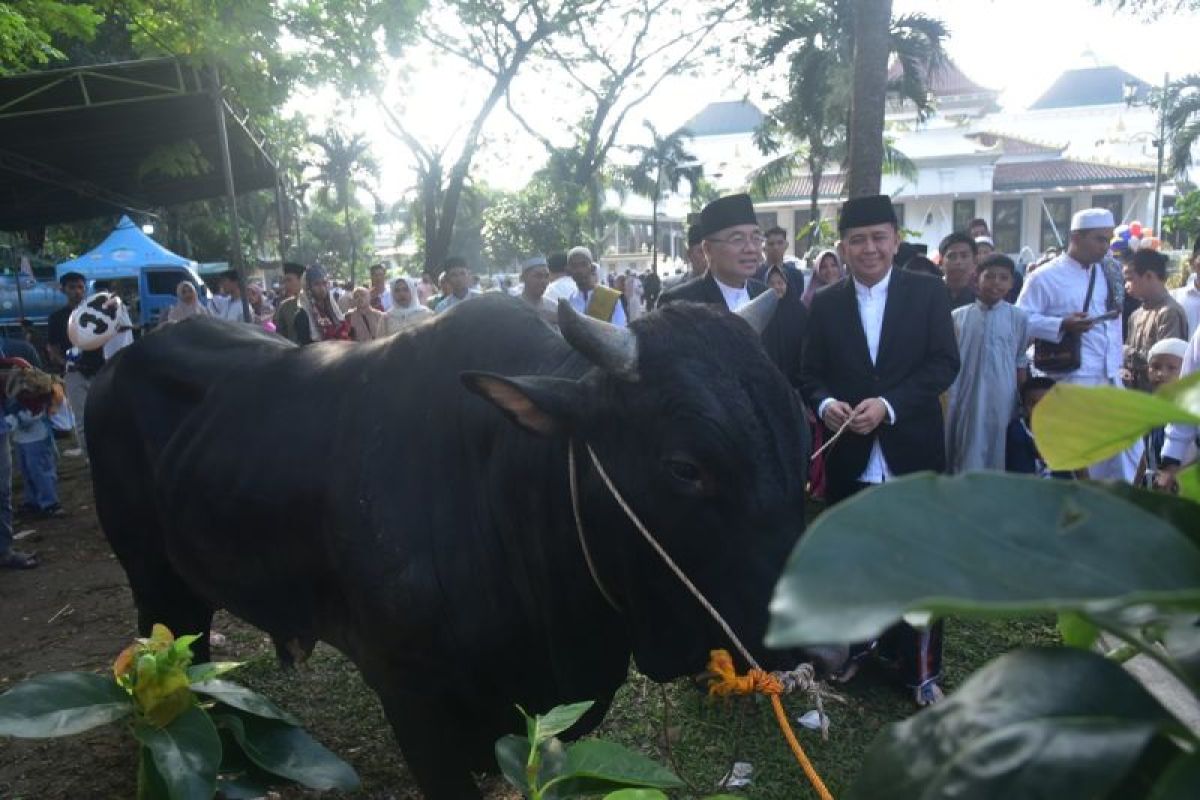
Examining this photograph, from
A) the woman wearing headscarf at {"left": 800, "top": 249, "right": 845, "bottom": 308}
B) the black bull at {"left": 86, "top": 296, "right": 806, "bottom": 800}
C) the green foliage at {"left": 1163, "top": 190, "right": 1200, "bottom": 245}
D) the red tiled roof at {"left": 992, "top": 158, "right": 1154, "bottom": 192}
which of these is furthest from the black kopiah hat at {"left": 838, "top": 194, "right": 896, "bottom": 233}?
the red tiled roof at {"left": 992, "top": 158, "right": 1154, "bottom": 192}

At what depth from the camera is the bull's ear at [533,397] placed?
233 cm

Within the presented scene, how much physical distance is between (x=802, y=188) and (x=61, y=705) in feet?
141

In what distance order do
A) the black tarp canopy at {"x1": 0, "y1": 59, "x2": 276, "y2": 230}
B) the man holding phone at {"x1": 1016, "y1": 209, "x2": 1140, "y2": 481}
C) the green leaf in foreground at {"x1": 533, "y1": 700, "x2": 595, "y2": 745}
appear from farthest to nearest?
the black tarp canopy at {"x1": 0, "y1": 59, "x2": 276, "y2": 230}, the man holding phone at {"x1": 1016, "y1": 209, "x2": 1140, "y2": 481}, the green leaf in foreground at {"x1": 533, "y1": 700, "x2": 595, "y2": 745}

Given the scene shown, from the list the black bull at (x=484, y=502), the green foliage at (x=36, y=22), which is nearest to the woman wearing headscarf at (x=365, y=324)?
the green foliage at (x=36, y=22)

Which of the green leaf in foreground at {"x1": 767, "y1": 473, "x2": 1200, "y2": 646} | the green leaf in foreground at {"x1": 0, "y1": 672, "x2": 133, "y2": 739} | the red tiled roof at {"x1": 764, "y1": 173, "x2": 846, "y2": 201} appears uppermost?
the red tiled roof at {"x1": 764, "y1": 173, "x2": 846, "y2": 201}

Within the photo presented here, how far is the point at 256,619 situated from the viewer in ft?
10.9

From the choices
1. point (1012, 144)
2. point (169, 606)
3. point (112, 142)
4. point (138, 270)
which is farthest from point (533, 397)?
point (1012, 144)

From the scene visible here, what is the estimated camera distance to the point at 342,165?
54.1 metres

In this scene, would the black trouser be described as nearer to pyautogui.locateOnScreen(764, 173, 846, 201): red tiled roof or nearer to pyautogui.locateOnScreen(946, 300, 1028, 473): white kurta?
pyautogui.locateOnScreen(946, 300, 1028, 473): white kurta

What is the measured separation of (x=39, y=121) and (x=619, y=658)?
9029 mm

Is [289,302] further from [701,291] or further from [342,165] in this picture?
[342,165]

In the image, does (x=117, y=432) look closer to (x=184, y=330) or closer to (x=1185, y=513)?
(x=184, y=330)

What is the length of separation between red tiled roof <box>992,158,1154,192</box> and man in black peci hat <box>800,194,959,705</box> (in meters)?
38.8

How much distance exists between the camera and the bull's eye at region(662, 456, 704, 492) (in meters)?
2.25
